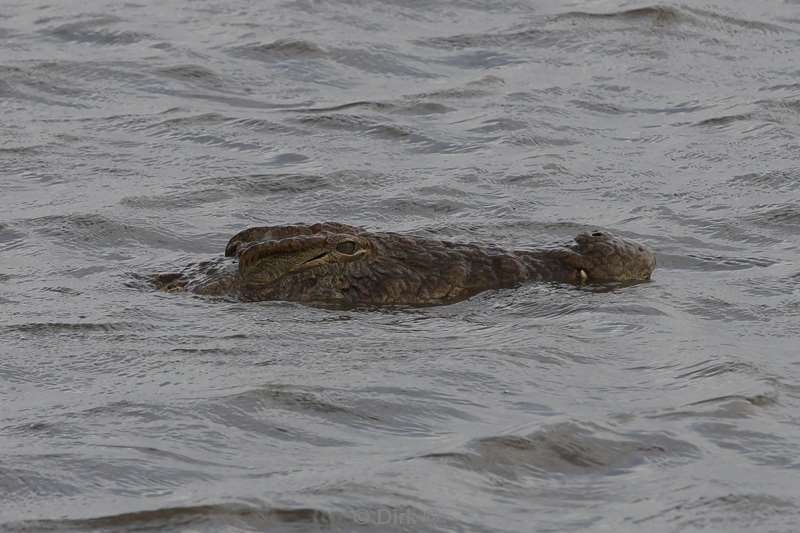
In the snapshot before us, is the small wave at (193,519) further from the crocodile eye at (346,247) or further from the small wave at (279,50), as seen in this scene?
the small wave at (279,50)

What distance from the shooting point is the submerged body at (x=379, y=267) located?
8359mm

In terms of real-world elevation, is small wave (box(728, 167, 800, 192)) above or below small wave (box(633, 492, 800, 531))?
below

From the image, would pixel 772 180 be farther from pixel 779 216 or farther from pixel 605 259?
pixel 605 259

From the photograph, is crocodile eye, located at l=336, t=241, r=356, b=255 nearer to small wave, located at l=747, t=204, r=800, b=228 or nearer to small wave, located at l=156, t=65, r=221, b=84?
small wave, located at l=747, t=204, r=800, b=228

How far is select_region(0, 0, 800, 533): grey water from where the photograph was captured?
6.01 meters

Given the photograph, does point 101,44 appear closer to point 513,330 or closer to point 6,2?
point 6,2

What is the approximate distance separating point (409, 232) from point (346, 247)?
1.29 meters

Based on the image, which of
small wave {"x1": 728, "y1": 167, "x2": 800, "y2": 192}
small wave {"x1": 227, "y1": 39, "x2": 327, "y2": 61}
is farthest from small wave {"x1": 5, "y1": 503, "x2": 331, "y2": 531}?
small wave {"x1": 227, "y1": 39, "x2": 327, "y2": 61}

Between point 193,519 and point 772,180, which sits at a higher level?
point 193,519

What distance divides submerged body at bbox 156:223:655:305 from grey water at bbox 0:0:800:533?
0.36ft

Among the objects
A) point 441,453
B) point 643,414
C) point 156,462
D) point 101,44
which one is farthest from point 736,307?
point 101,44

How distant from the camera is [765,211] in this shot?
35.1 feet

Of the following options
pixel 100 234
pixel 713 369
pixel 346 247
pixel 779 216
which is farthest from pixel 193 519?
pixel 779 216

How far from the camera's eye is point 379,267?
8.41 meters
